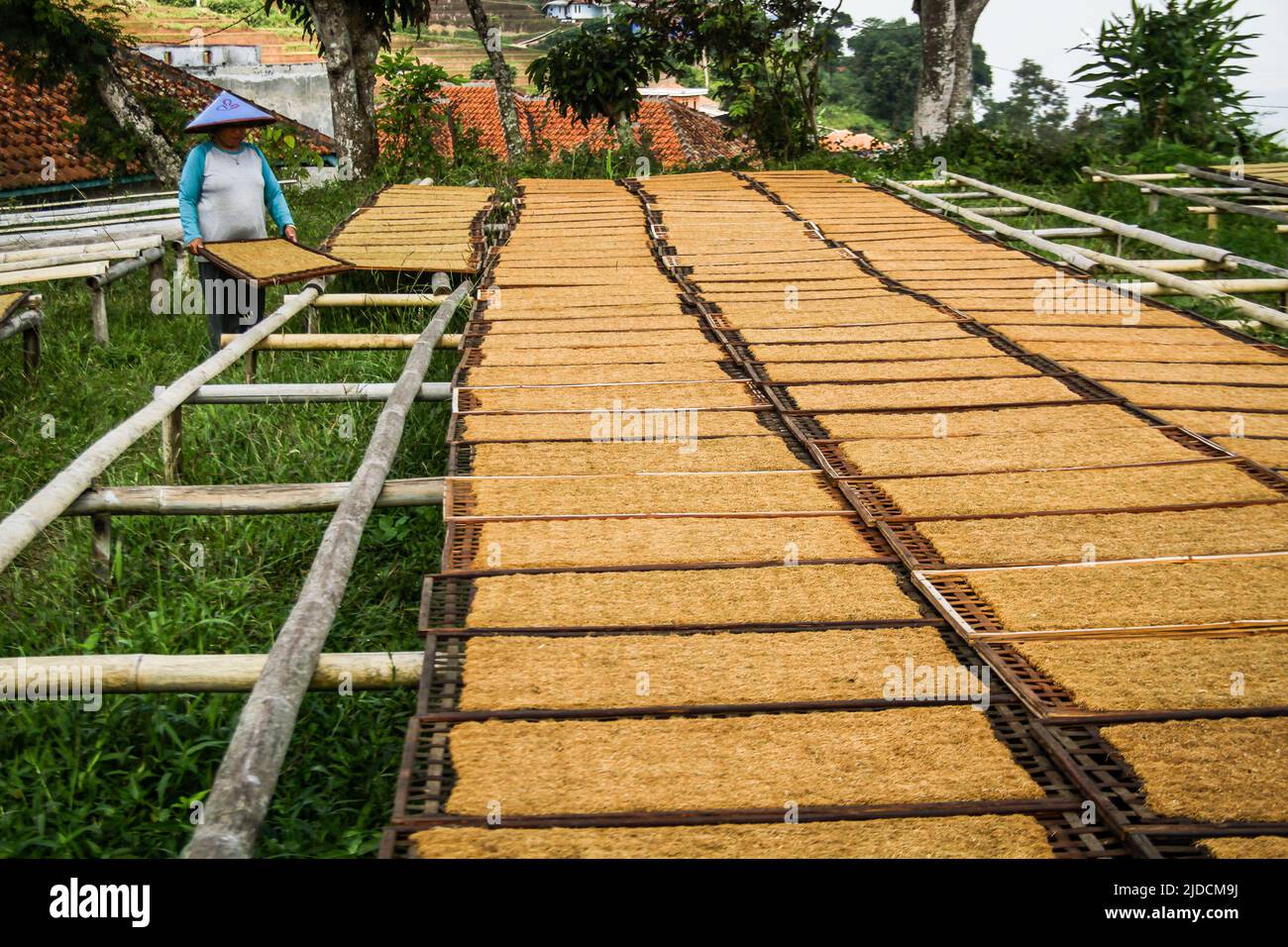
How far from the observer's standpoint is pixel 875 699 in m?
2.39

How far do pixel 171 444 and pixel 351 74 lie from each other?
8948 millimetres

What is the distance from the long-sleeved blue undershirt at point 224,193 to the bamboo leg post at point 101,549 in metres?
2.65

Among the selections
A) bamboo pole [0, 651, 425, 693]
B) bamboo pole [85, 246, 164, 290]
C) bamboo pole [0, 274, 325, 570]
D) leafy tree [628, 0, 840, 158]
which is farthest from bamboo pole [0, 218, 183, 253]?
leafy tree [628, 0, 840, 158]

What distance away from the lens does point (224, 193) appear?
6043mm

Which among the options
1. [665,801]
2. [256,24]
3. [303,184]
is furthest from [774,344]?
[256,24]

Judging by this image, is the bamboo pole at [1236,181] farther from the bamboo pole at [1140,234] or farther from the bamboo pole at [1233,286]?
the bamboo pole at [1233,286]

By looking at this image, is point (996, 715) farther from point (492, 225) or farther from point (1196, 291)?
point (492, 225)

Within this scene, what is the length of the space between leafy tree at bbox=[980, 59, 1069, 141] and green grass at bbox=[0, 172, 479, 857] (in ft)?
28.1

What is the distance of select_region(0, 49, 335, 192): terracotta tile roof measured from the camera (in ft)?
49.2

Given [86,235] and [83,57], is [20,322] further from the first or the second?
[83,57]

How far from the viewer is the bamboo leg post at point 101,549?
3.59 meters

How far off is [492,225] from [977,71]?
4440 centimetres

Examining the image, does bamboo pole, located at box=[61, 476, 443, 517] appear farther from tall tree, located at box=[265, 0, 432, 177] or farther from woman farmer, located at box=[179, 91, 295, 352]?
tall tree, located at box=[265, 0, 432, 177]
